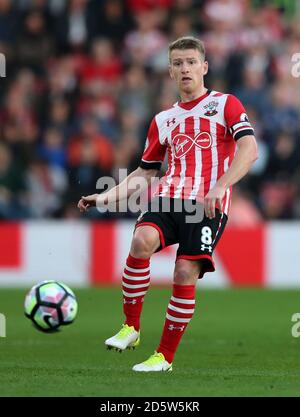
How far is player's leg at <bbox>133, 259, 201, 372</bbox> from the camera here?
7277mm

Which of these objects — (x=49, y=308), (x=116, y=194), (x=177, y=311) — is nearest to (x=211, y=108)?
(x=116, y=194)

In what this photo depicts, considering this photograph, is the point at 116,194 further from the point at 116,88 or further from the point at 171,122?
the point at 116,88

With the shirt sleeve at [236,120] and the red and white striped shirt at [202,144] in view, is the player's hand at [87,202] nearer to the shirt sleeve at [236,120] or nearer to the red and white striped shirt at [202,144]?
the red and white striped shirt at [202,144]

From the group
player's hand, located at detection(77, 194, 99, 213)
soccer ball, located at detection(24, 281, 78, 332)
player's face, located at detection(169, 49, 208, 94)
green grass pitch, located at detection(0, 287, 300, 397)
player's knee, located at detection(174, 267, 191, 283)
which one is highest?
player's face, located at detection(169, 49, 208, 94)

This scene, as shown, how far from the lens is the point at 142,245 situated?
7320 millimetres

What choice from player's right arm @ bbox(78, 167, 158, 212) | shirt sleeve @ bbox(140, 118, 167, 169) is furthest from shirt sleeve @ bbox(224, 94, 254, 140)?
player's right arm @ bbox(78, 167, 158, 212)

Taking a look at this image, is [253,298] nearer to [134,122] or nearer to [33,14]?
[134,122]

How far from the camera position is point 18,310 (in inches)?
491

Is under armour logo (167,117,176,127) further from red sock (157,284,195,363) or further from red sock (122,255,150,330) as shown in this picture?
red sock (157,284,195,363)

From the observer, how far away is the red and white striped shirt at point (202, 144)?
295 inches

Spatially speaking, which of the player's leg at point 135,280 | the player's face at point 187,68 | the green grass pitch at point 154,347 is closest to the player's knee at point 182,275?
the player's leg at point 135,280

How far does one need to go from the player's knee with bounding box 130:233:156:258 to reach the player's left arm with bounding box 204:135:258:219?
0.54 metres

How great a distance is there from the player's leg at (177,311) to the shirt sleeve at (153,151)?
1.00m

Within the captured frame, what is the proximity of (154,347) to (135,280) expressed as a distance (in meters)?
1.85
